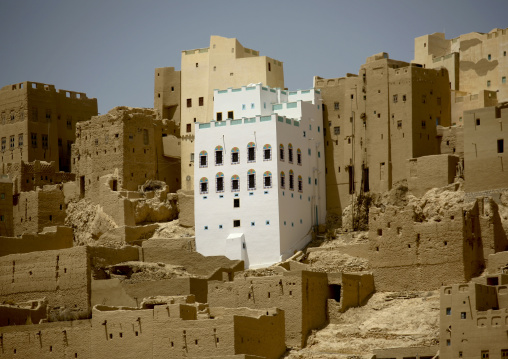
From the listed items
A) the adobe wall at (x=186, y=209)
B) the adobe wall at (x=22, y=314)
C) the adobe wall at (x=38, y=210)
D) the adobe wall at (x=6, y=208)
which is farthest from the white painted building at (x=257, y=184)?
the adobe wall at (x=22, y=314)

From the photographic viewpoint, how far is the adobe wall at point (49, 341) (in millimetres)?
66000

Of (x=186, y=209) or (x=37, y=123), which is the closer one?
(x=186, y=209)

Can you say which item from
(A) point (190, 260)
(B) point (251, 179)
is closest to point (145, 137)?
(B) point (251, 179)

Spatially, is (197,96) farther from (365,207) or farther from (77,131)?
(365,207)

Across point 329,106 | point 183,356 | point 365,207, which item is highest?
point 329,106

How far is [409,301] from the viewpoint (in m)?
67.7

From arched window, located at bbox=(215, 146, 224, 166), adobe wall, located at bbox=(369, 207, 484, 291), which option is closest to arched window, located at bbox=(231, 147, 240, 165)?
arched window, located at bbox=(215, 146, 224, 166)

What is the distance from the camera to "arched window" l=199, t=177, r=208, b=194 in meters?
80.3

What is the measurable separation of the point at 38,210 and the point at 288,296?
22678mm

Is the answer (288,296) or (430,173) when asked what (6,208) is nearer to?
(288,296)

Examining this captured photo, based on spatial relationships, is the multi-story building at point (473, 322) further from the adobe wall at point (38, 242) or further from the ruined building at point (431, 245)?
the adobe wall at point (38, 242)

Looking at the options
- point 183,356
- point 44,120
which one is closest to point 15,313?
point 183,356

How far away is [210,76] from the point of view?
88375 mm

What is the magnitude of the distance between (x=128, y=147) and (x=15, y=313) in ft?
61.1
